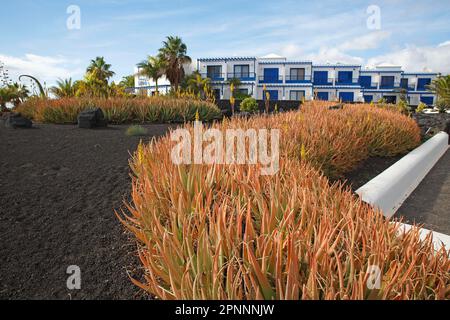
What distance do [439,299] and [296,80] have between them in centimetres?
4923

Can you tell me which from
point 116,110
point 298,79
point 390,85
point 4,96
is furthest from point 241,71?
point 116,110

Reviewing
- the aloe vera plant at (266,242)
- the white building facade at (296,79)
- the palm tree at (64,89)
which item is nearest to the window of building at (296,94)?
the white building facade at (296,79)

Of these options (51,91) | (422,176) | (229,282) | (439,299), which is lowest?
(422,176)

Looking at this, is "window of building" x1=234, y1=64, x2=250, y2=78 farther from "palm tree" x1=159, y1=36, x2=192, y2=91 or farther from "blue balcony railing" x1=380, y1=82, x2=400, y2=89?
A: "blue balcony railing" x1=380, y1=82, x2=400, y2=89

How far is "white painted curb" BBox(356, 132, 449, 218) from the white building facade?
36.8 metres

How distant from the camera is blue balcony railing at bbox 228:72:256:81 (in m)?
46.3

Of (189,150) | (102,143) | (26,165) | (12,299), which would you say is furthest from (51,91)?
(12,299)

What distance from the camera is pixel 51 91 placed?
43.6 ft

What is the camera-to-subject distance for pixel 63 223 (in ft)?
10.5

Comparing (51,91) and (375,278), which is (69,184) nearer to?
(375,278)

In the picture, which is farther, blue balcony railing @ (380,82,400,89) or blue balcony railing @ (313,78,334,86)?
blue balcony railing @ (380,82,400,89)

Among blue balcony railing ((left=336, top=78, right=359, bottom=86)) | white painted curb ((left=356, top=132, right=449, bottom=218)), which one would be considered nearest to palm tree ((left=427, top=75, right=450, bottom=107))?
blue balcony railing ((left=336, top=78, right=359, bottom=86))

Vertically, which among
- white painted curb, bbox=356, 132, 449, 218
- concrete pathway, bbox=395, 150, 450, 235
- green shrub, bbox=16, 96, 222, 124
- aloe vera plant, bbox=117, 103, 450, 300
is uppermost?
green shrub, bbox=16, 96, 222, 124

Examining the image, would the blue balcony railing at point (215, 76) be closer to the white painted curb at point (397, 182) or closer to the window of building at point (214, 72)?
the window of building at point (214, 72)
